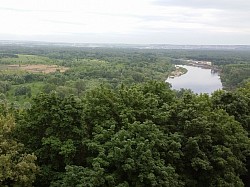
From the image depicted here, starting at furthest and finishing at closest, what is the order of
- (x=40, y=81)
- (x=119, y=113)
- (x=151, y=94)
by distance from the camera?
(x=40, y=81), (x=151, y=94), (x=119, y=113)

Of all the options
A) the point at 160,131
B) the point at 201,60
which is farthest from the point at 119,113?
the point at 201,60

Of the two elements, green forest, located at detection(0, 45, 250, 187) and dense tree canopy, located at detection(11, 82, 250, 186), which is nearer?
green forest, located at detection(0, 45, 250, 187)

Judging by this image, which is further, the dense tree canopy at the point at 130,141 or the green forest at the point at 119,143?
the dense tree canopy at the point at 130,141

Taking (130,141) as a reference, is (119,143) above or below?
below

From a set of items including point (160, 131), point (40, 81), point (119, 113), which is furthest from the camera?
point (40, 81)

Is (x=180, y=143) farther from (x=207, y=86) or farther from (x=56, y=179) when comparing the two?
(x=207, y=86)

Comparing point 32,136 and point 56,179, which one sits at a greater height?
point 32,136

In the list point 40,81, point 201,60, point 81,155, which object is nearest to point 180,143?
point 81,155

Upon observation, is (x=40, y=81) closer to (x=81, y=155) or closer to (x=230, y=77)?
(x=230, y=77)

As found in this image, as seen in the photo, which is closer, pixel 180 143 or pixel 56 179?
pixel 56 179

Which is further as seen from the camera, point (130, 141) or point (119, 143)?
point (119, 143)
